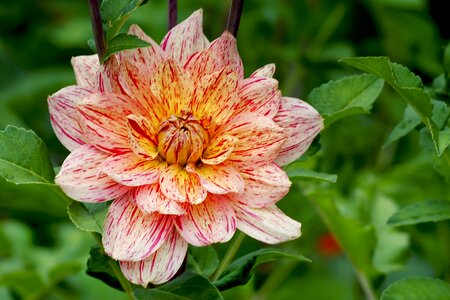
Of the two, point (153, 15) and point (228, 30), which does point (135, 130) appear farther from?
point (153, 15)

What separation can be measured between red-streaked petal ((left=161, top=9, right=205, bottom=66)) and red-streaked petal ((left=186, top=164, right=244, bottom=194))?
0.37 ft

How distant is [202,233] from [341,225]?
0.53m

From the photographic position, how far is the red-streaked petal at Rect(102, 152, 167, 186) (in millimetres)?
1032

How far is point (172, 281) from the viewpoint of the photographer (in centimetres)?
108

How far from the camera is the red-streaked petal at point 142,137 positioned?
1061mm

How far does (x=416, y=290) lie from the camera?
1.15 meters

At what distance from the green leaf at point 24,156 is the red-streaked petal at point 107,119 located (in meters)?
0.08

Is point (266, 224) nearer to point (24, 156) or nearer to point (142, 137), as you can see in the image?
point (142, 137)

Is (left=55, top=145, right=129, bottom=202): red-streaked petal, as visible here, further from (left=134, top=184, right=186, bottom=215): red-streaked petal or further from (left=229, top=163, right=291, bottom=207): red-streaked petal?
(left=229, top=163, right=291, bottom=207): red-streaked petal

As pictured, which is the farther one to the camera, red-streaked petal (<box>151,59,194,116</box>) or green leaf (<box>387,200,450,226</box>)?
green leaf (<box>387,200,450,226</box>)

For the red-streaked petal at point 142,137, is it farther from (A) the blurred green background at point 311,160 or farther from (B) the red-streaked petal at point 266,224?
(A) the blurred green background at point 311,160

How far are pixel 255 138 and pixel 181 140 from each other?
0.25ft

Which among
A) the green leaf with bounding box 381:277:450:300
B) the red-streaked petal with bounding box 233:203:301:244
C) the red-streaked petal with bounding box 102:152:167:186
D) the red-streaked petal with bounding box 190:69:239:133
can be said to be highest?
the red-streaked petal with bounding box 190:69:239:133

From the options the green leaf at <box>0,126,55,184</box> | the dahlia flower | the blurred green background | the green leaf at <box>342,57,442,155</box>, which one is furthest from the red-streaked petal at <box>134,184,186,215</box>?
the blurred green background
